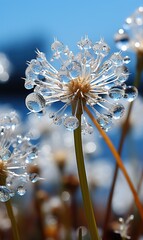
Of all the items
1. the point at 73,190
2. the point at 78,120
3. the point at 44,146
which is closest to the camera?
the point at 78,120

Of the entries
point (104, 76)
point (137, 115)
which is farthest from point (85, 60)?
point (137, 115)

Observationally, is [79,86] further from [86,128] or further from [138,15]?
[138,15]

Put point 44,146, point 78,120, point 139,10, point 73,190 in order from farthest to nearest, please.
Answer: point 44,146, point 73,190, point 139,10, point 78,120

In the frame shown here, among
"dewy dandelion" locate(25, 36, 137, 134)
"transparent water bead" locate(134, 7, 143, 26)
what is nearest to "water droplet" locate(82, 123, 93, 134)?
"dewy dandelion" locate(25, 36, 137, 134)

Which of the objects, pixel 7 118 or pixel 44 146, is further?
pixel 44 146

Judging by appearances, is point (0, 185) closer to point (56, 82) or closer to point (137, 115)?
point (56, 82)

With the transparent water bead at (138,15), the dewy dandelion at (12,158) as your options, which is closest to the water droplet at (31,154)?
the dewy dandelion at (12,158)
